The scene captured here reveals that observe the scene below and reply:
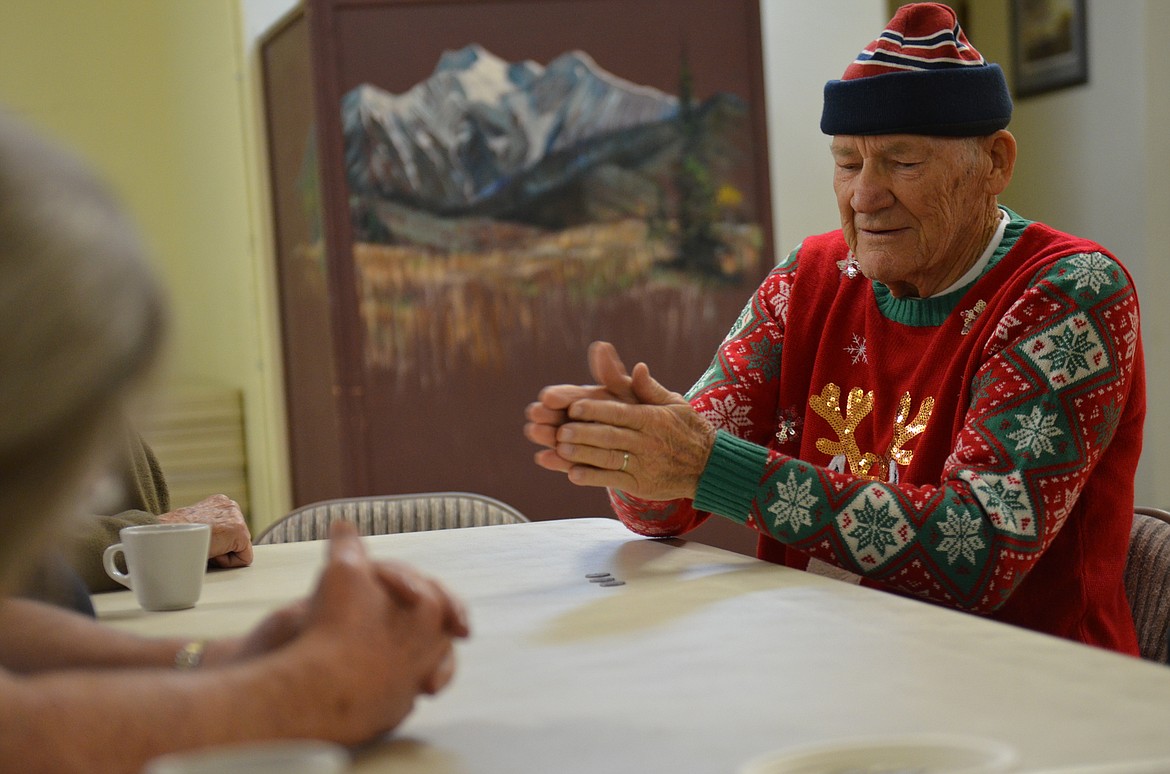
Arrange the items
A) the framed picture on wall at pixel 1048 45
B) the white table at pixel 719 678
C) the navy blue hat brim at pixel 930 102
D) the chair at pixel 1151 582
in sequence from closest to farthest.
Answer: the white table at pixel 719 678 < the chair at pixel 1151 582 < the navy blue hat brim at pixel 930 102 < the framed picture on wall at pixel 1048 45

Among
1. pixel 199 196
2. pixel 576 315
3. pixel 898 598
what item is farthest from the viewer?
pixel 199 196

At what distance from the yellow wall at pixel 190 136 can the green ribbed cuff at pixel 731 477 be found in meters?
3.42

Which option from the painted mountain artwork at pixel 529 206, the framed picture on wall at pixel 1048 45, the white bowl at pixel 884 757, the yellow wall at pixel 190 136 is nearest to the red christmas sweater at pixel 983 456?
the white bowl at pixel 884 757

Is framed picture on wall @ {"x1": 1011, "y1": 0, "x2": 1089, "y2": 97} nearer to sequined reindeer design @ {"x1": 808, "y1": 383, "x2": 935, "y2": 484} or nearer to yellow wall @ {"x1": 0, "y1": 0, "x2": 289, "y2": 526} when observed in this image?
yellow wall @ {"x1": 0, "y1": 0, "x2": 289, "y2": 526}

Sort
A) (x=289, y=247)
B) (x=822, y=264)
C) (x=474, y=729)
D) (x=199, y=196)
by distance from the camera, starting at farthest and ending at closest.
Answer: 1. (x=199, y=196)
2. (x=289, y=247)
3. (x=822, y=264)
4. (x=474, y=729)

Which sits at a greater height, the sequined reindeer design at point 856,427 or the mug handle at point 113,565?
the sequined reindeer design at point 856,427

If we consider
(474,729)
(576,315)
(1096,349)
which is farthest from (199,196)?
(474,729)

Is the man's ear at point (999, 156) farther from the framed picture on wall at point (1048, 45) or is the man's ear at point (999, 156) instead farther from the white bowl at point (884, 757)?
the framed picture on wall at point (1048, 45)

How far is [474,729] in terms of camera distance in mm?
957

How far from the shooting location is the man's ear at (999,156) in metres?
1.91

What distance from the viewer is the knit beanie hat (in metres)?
1.83

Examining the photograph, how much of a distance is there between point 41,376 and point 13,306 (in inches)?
1.5

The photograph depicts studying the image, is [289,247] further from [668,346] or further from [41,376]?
[41,376]

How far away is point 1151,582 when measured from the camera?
1715 mm
